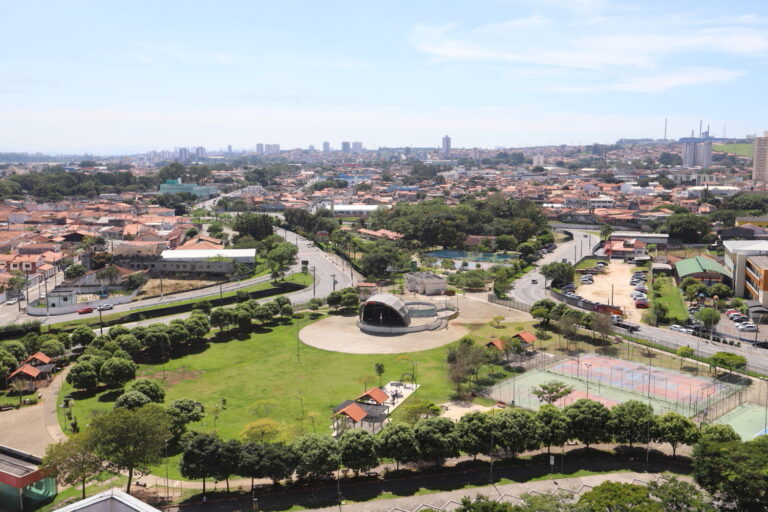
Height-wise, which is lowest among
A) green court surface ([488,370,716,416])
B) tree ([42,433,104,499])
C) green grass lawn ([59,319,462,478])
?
green grass lawn ([59,319,462,478])

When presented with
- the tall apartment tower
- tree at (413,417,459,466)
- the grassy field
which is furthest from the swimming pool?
the tall apartment tower

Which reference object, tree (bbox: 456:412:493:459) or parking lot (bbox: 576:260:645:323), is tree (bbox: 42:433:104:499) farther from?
parking lot (bbox: 576:260:645:323)

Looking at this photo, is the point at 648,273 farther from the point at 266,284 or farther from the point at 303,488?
the point at 303,488

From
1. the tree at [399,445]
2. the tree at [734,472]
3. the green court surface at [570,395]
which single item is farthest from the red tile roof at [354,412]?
the tree at [734,472]

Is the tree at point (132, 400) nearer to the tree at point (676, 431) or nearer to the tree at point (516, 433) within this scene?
the tree at point (516, 433)

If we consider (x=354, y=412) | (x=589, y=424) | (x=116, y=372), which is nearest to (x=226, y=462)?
(x=354, y=412)

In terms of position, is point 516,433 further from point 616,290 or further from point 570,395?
point 616,290
